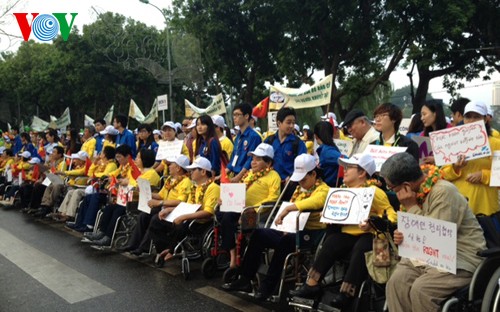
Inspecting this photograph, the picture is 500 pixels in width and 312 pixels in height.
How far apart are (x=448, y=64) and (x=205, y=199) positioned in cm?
1619

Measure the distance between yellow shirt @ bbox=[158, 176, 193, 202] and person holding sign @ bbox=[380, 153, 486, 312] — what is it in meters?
3.26

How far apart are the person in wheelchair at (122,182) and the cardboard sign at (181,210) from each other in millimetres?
1214

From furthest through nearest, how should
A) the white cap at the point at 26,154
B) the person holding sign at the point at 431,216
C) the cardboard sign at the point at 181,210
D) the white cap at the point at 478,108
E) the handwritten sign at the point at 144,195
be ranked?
the white cap at the point at 26,154
the handwritten sign at the point at 144,195
the cardboard sign at the point at 181,210
the white cap at the point at 478,108
the person holding sign at the point at 431,216

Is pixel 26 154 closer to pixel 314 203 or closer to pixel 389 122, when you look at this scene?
pixel 314 203

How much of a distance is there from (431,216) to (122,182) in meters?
4.90

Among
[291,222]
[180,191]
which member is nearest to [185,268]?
[180,191]

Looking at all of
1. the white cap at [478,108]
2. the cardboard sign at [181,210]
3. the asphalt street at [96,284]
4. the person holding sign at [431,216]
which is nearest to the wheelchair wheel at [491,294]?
the person holding sign at [431,216]

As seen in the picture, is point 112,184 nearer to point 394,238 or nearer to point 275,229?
point 275,229

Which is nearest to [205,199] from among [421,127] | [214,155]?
[214,155]

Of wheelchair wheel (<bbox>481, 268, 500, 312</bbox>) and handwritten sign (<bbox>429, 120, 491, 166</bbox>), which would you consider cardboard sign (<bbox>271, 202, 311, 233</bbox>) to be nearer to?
handwritten sign (<bbox>429, 120, 491, 166</bbox>)

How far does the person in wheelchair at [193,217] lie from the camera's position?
5670mm

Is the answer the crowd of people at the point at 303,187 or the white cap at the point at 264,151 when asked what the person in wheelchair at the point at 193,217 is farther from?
the white cap at the point at 264,151

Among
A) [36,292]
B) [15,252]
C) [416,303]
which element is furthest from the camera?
[15,252]

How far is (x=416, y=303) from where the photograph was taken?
10.2ft
